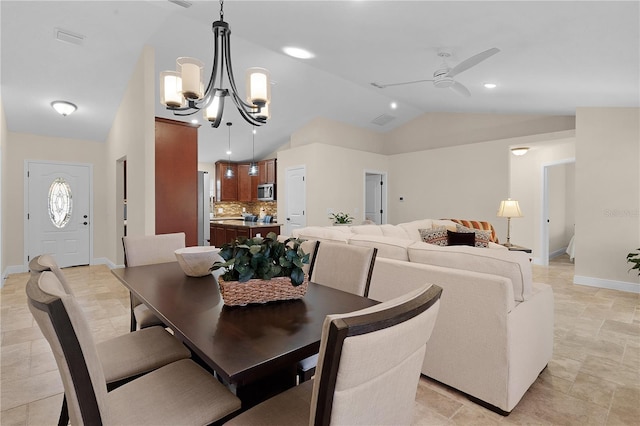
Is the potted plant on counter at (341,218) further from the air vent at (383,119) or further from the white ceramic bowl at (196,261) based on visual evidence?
the white ceramic bowl at (196,261)

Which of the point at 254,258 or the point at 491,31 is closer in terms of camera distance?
the point at 254,258

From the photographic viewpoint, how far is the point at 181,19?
3.44 metres

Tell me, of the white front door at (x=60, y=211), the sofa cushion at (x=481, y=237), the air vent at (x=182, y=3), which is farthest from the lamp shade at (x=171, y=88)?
the white front door at (x=60, y=211)

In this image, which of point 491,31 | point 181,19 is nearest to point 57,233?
point 181,19

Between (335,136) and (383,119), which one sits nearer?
(335,136)

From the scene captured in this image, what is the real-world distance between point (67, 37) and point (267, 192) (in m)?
4.90

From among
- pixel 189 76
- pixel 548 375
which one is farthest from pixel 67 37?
pixel 548 375

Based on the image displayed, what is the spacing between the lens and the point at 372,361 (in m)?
0.71

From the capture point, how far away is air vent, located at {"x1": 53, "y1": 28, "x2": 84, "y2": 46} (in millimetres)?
3265

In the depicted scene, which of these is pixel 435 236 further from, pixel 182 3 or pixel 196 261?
pixel 182 3

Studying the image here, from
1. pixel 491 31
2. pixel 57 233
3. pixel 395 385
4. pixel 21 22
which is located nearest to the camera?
pixel 395 385

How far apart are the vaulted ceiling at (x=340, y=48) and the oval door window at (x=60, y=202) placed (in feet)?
3.36

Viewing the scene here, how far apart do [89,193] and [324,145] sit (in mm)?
4701

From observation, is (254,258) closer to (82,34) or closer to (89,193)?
(82,34)
